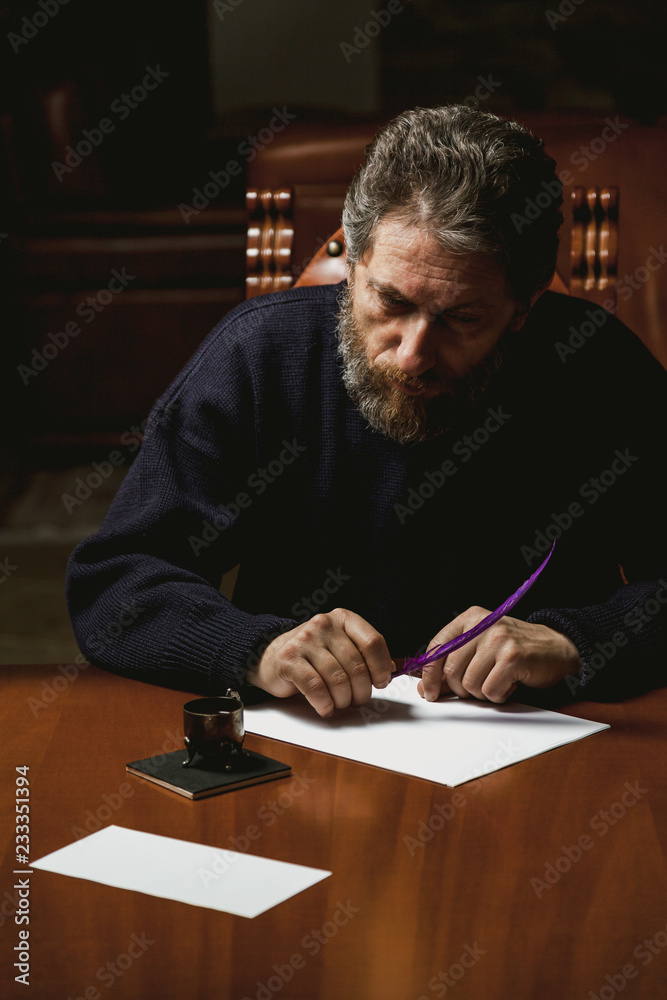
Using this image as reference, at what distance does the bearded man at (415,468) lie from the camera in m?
1.27

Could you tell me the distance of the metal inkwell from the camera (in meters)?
0.95

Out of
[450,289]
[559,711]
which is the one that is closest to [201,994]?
[559,711]

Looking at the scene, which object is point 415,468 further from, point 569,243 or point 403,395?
point 569,243

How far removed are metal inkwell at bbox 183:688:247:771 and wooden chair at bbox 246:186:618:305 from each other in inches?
53.5

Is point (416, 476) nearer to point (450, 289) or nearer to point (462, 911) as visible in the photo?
point (450, 289)

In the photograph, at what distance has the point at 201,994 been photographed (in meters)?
0.63

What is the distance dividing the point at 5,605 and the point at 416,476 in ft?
5.76

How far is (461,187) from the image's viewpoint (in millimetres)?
1359
